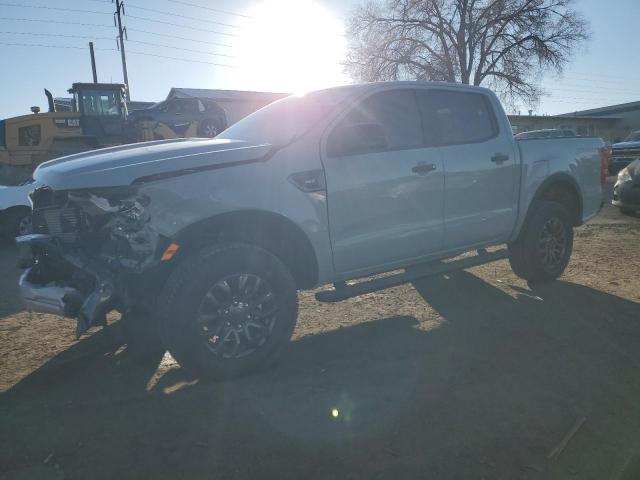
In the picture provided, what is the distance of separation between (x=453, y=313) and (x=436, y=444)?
2185 millimetres

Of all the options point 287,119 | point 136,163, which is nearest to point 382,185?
point 287,119

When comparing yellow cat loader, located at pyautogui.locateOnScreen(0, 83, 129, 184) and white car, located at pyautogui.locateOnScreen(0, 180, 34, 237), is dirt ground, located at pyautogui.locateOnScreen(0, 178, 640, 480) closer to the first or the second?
white car, located at pyautogui.locateOnScreen(0, 180, 34, 237)

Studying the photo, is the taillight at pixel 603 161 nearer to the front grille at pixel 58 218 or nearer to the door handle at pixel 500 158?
the door handle at pixel 500 158

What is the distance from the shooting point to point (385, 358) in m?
3.53

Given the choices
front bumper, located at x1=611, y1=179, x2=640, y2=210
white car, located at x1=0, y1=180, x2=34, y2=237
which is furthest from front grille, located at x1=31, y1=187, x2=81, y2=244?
front bumper, located at x1=611, y1=179, x2=640, y2=210

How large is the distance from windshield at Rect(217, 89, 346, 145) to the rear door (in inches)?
36.8

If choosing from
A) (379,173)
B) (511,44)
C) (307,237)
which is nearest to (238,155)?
(307,237)

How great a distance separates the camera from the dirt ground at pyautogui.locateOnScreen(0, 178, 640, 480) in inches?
92.4

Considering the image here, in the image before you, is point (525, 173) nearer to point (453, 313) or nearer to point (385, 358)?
point (453, 313)

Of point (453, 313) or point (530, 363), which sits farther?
point (453, 313)

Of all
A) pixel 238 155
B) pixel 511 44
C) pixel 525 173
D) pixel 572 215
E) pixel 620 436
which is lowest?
pixel 620 436

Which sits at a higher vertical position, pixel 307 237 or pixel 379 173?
pixel 379 173

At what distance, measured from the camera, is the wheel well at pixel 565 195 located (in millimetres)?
5078

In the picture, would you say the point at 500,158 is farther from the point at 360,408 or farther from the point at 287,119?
the point at 360,408
